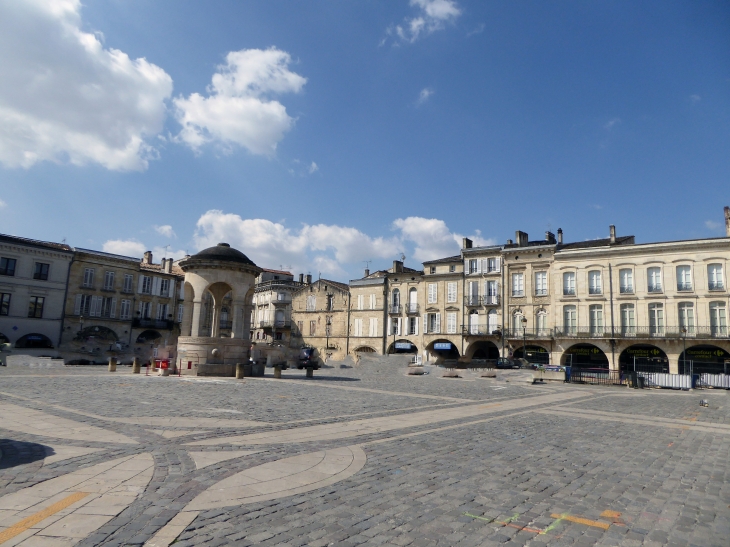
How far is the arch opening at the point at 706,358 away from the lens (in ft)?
116

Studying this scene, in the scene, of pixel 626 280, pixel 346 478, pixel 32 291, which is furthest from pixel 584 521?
pixel 32 291

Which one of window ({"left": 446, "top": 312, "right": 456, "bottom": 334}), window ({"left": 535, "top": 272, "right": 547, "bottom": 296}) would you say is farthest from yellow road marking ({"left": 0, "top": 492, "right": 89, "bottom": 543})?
window ({"left": 446, "top": 312, "right": 456, "bottom": 334})

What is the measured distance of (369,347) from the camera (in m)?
52.9

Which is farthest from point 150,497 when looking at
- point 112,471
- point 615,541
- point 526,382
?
point 526,382

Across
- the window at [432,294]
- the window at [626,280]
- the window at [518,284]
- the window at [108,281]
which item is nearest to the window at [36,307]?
A: the window at [108,281]

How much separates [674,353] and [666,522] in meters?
38.3

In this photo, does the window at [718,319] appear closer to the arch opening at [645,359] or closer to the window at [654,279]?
the window at [654,279]

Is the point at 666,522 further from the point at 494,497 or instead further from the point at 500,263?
the point at 500,263

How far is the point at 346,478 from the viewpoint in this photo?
6.27 meters

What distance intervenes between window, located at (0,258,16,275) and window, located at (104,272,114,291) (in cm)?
780

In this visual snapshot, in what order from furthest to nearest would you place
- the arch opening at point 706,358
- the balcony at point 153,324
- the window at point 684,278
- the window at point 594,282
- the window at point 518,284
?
the balcony at point 153,324, the window at point 518,284, the window at point 594,282, the window at point 684,278, the arch opening at point 706,358

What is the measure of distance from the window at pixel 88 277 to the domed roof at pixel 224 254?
27348 millimetres

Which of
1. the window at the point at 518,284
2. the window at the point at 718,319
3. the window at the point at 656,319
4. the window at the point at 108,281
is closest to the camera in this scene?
the window at the point at 718,319

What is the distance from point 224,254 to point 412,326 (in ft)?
95.0
